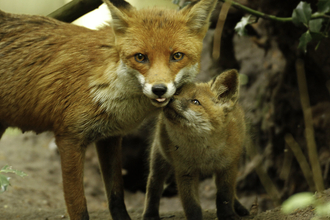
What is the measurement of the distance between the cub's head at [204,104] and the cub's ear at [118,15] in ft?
3.10

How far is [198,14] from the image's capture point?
415 centimetres

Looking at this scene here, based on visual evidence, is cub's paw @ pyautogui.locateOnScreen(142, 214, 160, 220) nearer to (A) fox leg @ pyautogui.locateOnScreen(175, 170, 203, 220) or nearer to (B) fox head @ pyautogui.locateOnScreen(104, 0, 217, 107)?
(A) fox leg @ pyautogui.locateOnScreen(175, 170, 203, 220)

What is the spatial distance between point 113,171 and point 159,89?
80.3 inches

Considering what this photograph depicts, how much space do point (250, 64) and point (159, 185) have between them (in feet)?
11.8

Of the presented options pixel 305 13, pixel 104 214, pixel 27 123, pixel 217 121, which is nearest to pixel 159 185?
pixel 104 214

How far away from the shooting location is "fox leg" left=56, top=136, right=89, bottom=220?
434cm

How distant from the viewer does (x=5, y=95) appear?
4.77m

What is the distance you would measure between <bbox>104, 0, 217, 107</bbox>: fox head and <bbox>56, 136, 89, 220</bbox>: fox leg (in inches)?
40.8

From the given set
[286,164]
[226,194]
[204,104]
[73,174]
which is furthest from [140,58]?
[286,164]

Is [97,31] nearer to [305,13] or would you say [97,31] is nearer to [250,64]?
[305,13]

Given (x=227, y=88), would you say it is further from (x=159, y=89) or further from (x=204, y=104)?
(x=159, y=89)

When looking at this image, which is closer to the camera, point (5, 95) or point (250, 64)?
point (5, 95)

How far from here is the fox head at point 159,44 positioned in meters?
3.71

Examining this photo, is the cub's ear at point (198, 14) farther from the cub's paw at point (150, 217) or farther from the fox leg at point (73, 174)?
the cub's paw at point (150, 217)
